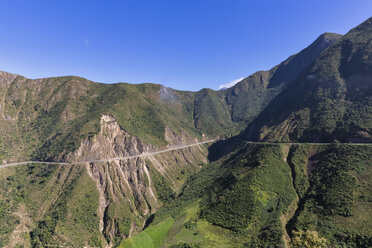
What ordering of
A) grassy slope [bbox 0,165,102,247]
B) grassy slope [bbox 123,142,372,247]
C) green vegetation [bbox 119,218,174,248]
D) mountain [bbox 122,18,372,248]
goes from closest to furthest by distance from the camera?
grassy slope [bbox 123,142,372,247] < mountain [bbox 122,18,372,248] < green vegetation [bbox 119,218,174,248] < grassy slope [bbox 0,165,102,247]

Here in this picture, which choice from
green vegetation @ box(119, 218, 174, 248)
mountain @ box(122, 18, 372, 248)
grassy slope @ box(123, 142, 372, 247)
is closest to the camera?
grassy slope @ box(123, 142, 372, 247)

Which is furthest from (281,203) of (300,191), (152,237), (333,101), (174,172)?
(333,101)

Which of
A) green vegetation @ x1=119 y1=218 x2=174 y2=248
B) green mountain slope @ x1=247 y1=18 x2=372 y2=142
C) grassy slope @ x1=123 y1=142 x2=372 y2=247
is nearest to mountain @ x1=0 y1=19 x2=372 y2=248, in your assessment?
grassy slope @ x1=123 y1=142 x2=372 y2=247

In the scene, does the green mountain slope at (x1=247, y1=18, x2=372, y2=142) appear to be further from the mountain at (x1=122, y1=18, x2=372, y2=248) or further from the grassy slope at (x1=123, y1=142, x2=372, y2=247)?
the grassy slope at (x1=123, y1=142, x2=372, y2=247)

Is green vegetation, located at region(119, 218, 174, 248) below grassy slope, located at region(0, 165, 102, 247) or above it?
below

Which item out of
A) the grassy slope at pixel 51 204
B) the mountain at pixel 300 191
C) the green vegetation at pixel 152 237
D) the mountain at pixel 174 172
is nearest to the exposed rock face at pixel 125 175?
the mountain at pixel 174 172

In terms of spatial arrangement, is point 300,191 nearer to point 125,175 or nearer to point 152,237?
point 152,237

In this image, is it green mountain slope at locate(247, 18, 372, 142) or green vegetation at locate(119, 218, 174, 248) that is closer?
green vegetation at locate(119, 218, 174, 248)
